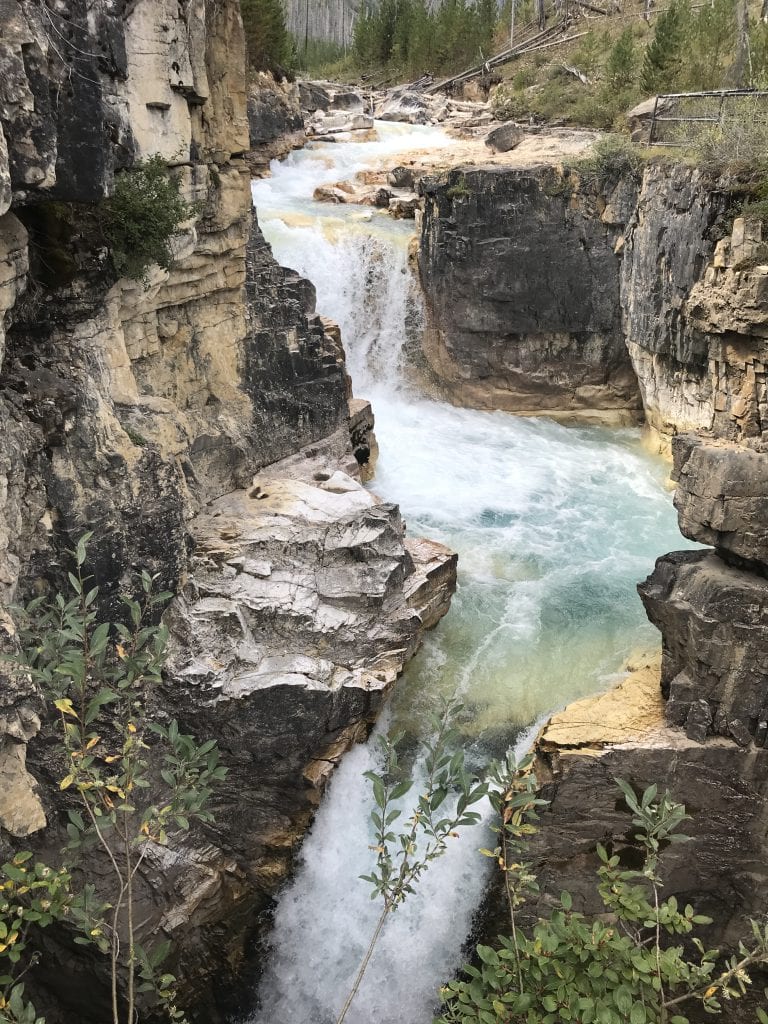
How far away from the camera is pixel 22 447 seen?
7273 millimetres

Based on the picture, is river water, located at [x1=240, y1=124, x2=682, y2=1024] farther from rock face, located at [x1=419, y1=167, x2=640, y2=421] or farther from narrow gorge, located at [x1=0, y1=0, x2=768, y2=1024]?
rock face, located at [x1=419, y1=167, x2=640, y2=421]

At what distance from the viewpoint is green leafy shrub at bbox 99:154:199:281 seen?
7.96 metres

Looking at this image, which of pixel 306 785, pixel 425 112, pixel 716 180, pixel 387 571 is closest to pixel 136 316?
pixel 387 571

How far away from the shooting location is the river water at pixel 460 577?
7984mm

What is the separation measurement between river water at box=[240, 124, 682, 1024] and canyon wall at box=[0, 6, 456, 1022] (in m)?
0.60

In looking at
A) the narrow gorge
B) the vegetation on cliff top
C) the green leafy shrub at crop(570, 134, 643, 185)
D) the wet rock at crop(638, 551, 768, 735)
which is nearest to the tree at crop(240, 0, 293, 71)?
the green leafy shrub at crop(570, 134, 643, 185)

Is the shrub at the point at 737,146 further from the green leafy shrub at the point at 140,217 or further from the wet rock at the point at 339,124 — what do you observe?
the wet rock at the point at 339,124

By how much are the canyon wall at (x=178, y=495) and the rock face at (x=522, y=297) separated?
24.0 ft

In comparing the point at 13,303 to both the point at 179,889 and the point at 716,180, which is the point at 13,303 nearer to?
the point at 179,889

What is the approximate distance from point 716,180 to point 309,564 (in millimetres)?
9192

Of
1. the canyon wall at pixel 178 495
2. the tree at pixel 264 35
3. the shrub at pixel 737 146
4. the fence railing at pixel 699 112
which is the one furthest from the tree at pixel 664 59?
the canyon wall at pixel 178 495

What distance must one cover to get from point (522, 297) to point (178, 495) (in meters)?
10.7

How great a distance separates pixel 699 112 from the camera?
16234 mm

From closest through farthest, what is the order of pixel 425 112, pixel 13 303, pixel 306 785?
pixel 13 303 < pixel 306 785 < pixel 425 112
